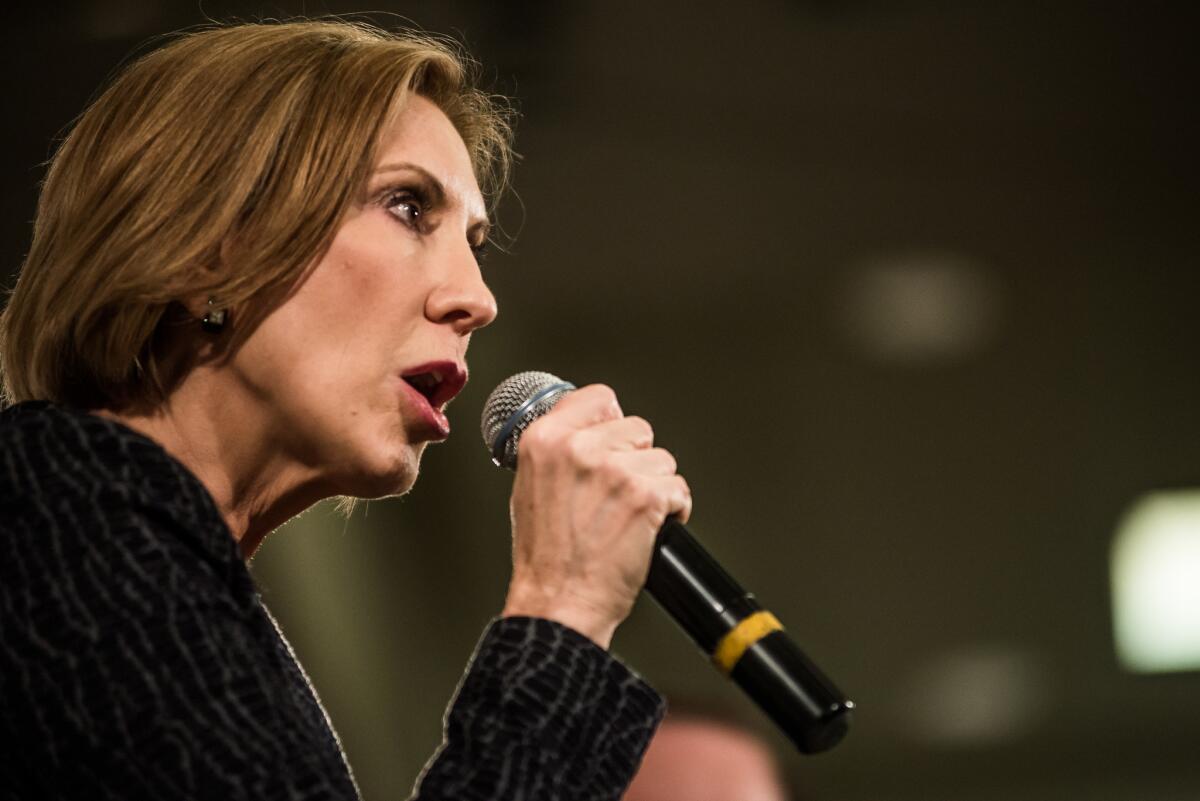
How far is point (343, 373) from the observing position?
1.06 metres

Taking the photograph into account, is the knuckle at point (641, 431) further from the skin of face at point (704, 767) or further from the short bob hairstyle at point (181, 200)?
the skin of face at point (704, 767)

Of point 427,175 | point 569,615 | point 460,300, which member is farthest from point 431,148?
point 569,615

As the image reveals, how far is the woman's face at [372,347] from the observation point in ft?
3.50

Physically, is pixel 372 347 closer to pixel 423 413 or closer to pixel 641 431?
pixel 423 413

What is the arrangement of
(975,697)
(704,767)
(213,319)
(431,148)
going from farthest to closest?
(975,697), (704,767), (431,148), (213,319)

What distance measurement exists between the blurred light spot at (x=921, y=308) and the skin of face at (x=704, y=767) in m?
0.87

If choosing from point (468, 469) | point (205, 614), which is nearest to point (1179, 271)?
point (468, 469)

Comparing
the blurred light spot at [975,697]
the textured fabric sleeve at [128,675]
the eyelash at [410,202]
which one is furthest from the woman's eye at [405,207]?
the blurred light spot at [975,697]

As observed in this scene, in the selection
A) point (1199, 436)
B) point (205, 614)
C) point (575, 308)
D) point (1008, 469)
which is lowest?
point (205, 614)

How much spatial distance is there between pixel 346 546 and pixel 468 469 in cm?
30

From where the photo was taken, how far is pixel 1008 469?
8.09ft

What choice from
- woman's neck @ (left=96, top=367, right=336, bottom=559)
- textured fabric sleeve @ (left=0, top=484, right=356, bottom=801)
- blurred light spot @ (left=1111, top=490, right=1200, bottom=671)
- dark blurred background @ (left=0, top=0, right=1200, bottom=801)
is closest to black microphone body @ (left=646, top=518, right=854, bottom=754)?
textured fabric sleeve @ (left=0, top=484, right=356, bottom=801)

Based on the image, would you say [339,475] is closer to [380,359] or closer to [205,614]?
[380,359]

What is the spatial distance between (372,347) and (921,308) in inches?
66.0
